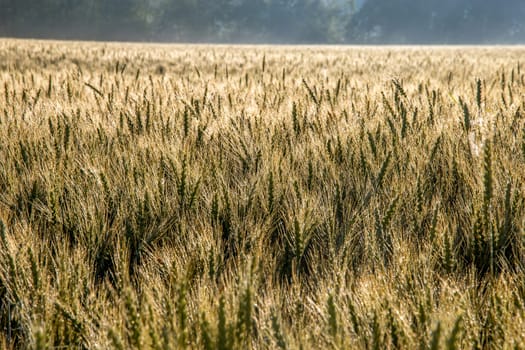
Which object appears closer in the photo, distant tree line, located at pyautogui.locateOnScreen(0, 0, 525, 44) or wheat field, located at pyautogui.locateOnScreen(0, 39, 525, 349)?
wheat field, located at pyautogui.locateOnScreen(0, 39, 525, 349)

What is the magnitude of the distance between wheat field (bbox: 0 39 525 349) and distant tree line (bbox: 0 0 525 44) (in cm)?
5282

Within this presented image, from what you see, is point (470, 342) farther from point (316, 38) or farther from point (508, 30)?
point (508, 30)

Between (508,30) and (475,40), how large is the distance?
764cm

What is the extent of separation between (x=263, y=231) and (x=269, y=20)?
7224 cm

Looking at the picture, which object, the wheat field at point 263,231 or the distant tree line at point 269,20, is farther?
the distant tree line at point 269,20

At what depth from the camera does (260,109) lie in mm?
2434

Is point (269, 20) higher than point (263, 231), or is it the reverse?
point (269, 20)

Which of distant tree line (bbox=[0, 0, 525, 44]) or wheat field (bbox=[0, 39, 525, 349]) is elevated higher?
distant tree line (bbox=[0, 0, 525, 44])

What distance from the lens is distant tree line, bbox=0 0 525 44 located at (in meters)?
50.0

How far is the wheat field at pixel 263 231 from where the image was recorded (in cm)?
75

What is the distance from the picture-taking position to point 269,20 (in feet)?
228

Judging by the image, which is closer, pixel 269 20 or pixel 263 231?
A: pixel 263 231

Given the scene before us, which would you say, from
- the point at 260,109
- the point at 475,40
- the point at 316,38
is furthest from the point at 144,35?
the point at 260,109

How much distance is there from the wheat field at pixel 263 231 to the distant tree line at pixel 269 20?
52.8 m
